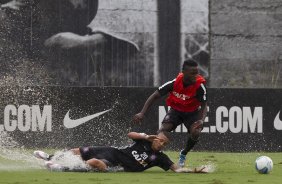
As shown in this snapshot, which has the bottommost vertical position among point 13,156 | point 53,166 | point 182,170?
point 13,156

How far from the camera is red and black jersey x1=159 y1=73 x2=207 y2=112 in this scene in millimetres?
14812

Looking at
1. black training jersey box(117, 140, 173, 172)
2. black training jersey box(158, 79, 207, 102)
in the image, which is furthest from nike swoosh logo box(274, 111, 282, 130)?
black training jersey box(117, 140, 173, 172)

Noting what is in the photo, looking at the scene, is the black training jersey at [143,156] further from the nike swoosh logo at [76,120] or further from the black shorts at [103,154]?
the nike swoosh logo at [76,120]

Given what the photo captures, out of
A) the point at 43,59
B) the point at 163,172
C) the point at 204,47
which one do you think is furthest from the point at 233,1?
the point at 163,172

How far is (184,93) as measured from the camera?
49.0 feet

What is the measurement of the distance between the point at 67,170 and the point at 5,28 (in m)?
11.7

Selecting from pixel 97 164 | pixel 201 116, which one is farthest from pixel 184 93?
pixel 97 164

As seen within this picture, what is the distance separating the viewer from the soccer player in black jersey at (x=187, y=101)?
47.9 ft

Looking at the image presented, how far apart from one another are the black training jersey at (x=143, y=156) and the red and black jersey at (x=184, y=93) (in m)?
1.56

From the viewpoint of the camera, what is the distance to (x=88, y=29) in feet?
81.6

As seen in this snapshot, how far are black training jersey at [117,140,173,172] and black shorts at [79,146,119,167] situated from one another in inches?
3.2

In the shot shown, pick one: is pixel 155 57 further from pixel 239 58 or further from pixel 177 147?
pixel 177 147

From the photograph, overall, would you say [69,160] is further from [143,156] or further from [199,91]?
[199,91]

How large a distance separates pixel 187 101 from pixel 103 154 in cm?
224
